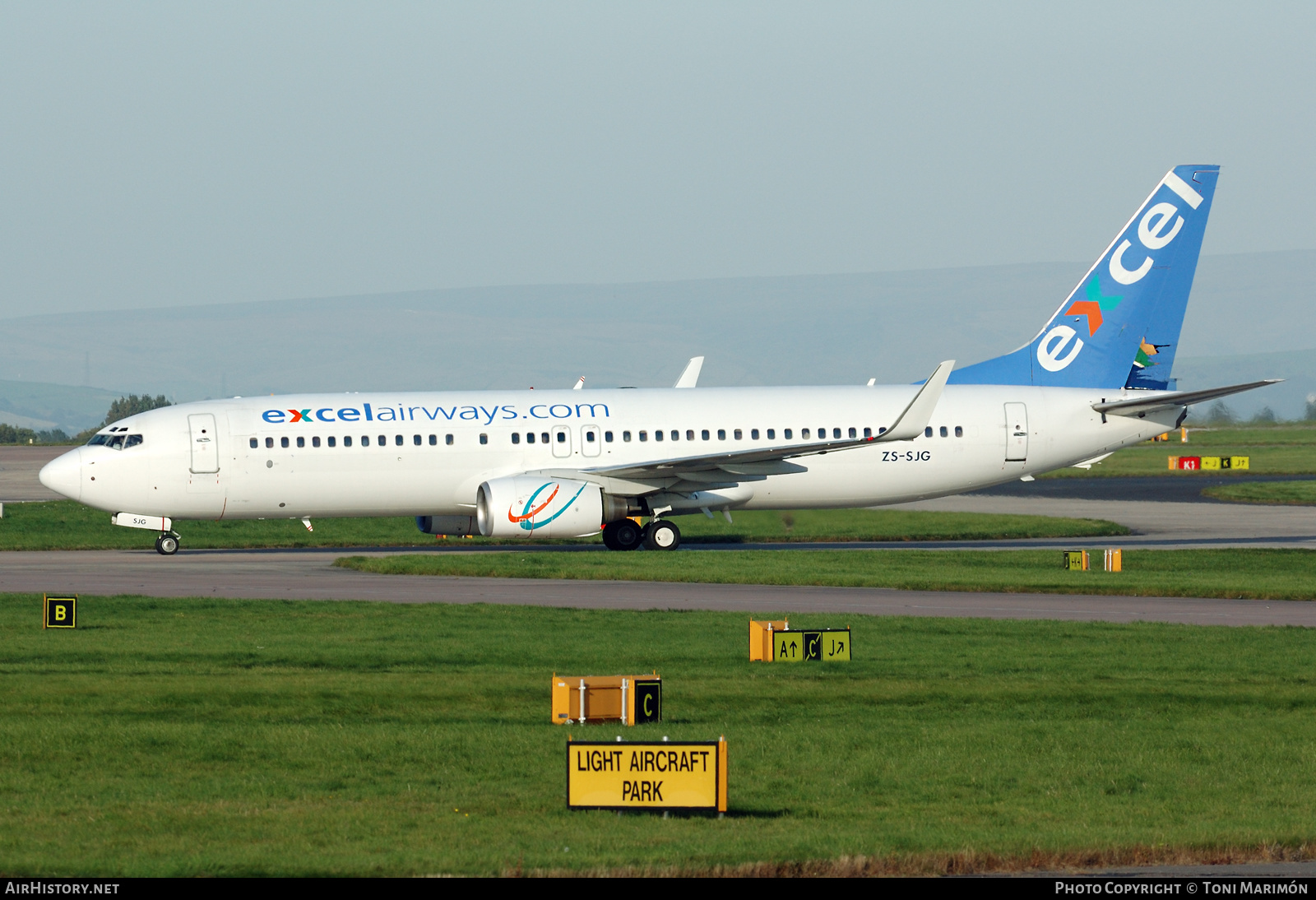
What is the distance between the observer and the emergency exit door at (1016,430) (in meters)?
41.2

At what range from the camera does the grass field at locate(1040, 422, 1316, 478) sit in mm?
75438

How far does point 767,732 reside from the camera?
1611cm

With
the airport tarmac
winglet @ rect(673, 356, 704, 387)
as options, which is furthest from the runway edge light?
winglet @ rect(673, 356, 704, 387)

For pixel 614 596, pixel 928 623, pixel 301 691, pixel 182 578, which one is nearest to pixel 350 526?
pixel 182 578

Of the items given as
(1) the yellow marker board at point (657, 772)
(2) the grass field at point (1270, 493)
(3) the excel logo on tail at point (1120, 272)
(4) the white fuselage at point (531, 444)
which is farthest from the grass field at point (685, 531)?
(1) the yellow marker board at point (657, 772)

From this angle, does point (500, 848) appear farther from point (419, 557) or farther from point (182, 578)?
point (419, 557)

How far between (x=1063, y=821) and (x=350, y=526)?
1500 inches

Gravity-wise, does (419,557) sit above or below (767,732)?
above

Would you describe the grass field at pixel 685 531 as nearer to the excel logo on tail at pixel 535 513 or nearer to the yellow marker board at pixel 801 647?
the excel logo on tail at pixel 535 513

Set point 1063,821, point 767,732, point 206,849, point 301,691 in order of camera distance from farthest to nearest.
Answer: point 301,691 < point 767,732 < point 1063,821 < point 206,849

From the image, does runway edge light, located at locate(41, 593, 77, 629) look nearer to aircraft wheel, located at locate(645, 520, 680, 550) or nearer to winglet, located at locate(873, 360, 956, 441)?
aircraft wheel, located at locate(645, 520, 680, 550)

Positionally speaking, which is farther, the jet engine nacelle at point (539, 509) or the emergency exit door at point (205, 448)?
the emergency exit door at point (205, 448)

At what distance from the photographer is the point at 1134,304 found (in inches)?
1679

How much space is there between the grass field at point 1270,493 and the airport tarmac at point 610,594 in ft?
100.0
